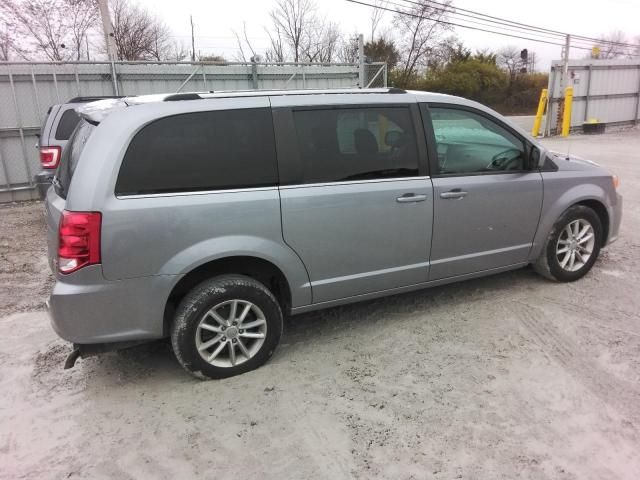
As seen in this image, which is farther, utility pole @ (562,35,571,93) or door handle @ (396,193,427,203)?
utility pole @ (562,35,571,93)

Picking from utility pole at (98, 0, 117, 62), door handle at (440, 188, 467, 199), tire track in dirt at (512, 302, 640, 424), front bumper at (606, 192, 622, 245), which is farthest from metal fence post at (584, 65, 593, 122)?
door handle at (440, 188, 467, 199)

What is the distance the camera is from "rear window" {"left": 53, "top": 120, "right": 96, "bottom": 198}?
3.05m

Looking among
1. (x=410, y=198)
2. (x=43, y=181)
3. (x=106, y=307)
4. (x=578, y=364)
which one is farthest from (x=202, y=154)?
(x=43, y=181)

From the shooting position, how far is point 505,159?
410 centimetres

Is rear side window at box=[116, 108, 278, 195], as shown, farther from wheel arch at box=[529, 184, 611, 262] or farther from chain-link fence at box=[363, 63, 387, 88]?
chain-link fence at box=[363, 63, 387, 88]

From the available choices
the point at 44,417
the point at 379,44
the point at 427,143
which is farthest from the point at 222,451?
the point at 379,44

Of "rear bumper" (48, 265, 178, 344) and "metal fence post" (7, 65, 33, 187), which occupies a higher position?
"metal fence post" (7, 65, 33, 187)

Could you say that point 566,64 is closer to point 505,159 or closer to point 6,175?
point 505,159

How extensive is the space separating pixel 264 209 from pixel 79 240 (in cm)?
109

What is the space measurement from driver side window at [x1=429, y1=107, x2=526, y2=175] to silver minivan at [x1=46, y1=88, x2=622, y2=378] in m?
0.01

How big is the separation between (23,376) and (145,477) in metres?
1.49

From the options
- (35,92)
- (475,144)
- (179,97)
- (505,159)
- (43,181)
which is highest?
(35,92)

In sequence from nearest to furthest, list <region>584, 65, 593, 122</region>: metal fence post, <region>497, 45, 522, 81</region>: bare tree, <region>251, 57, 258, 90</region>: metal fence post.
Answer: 1. <region>251, 57, 258, 90</region>: metal fence post
2. <region>584, 65, 593, 122</region>: metal fence post
3. <region>497, 45, 522, 81</region>: bare tree

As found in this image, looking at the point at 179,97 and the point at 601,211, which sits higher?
the point at 179,97
